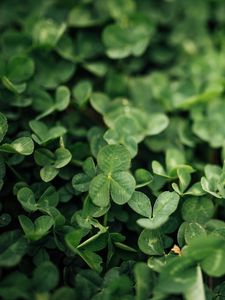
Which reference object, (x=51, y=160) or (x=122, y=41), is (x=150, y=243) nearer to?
(x=51, y=160)

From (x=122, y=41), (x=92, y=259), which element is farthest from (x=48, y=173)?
(x=122, y=41)

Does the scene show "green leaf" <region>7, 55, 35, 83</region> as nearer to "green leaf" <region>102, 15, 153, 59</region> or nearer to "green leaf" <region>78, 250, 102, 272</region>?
"green leaf" <region>102, 15, 153, 59</region>

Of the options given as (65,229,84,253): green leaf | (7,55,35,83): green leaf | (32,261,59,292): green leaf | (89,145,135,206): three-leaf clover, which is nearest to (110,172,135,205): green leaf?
(89,145,135,206): three-leaf clover

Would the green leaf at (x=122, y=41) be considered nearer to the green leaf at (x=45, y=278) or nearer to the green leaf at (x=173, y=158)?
the green leaf at (x=173, y=158)

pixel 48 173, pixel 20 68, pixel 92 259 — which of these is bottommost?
pixel 92 259

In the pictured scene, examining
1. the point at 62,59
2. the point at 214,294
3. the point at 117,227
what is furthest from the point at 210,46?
the point at 214,294

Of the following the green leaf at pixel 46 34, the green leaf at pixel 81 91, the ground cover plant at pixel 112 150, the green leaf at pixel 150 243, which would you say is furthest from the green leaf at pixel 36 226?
the green leaf at pixel 46 34

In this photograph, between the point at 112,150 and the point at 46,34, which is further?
the point at 46,34
